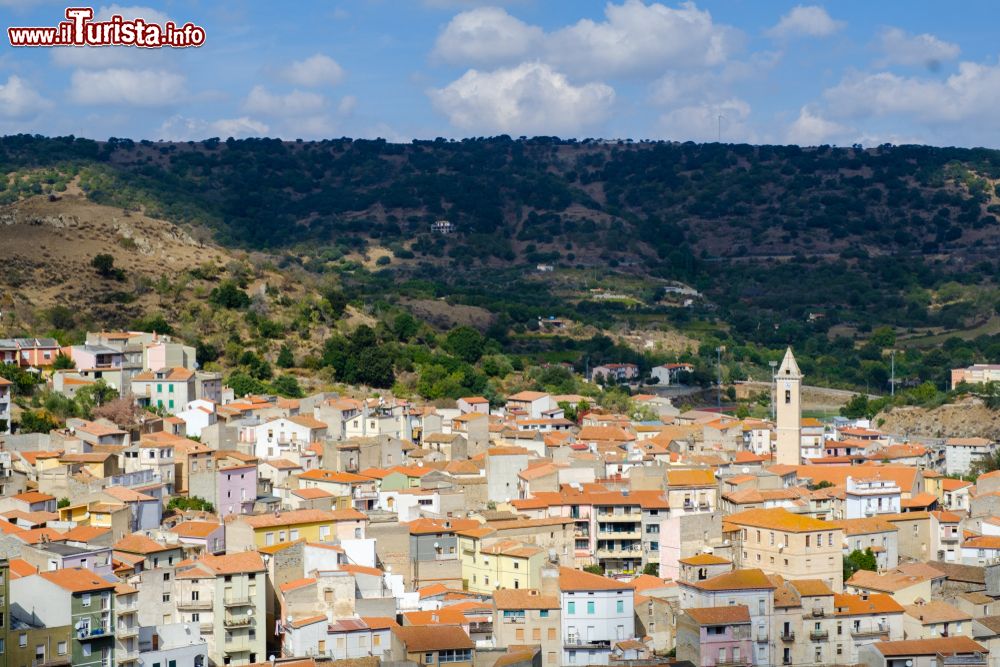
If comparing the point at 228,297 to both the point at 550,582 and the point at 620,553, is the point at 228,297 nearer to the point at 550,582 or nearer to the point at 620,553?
the point at 620,553

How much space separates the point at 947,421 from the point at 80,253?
34.6m

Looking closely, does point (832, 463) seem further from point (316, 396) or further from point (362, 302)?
point (362, 302)

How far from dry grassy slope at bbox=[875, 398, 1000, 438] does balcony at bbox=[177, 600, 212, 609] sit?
39.8 metres

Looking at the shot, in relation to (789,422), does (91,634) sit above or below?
below

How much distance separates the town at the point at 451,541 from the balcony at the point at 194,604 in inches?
1.6

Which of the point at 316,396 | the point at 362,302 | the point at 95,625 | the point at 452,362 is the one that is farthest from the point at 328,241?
the point at 95,625

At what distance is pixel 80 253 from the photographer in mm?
67500

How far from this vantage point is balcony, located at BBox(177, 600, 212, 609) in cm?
3011

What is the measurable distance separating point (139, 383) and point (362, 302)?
2803 cm

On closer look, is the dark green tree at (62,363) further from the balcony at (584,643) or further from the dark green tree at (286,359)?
the balcony at (584,643)

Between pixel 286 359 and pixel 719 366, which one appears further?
pixel 719 366

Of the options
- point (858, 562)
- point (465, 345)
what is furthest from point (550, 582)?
point (465, 345)

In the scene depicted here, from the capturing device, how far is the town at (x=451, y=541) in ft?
97.6

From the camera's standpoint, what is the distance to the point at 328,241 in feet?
415
